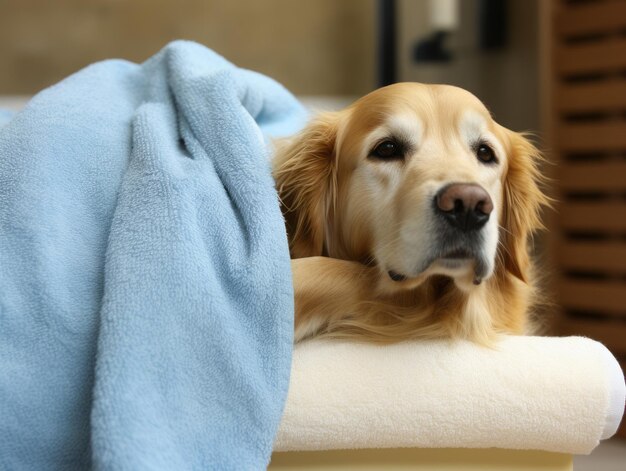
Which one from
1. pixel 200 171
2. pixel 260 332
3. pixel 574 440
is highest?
pixel 200 171

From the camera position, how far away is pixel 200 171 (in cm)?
86

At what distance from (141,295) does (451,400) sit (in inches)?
14.9

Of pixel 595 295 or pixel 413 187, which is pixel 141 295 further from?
pixel 595 295

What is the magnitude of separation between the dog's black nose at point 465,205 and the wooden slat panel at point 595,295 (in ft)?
5.83

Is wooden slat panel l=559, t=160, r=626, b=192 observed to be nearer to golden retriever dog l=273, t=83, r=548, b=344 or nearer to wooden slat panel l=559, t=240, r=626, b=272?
wooden slat panel l=559, t=240, r=626, b=272

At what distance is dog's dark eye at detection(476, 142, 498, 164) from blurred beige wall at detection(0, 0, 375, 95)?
6.02 feet

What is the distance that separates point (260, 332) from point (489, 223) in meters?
0.31

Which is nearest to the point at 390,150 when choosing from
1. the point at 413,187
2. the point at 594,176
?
the point at 413,187

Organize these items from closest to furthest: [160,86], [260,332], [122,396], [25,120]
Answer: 1. [122,396]
2. [260,332]
3. [25,120]
4. [160,86]

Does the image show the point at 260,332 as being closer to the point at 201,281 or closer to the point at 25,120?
the point at 201,281

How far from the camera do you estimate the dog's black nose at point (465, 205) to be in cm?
82

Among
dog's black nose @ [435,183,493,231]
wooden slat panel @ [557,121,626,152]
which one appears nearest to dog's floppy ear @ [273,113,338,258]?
dog's black nose @ [435,183,493,231]

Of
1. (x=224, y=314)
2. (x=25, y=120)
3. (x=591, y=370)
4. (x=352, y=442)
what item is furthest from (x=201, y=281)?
(x=591, y=370)

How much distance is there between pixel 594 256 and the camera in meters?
2.47
